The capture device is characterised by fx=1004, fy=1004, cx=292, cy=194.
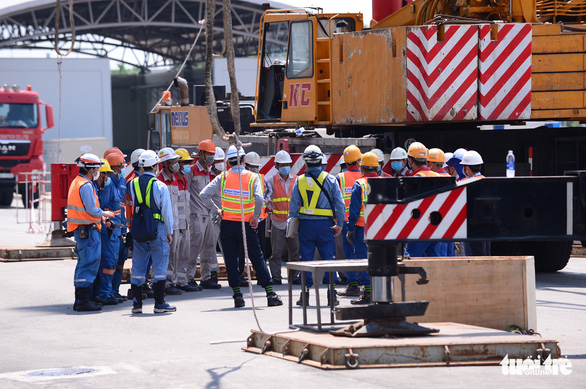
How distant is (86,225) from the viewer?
1212cm

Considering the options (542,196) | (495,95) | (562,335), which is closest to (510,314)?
(562,335)

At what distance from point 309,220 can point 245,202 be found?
82 cm

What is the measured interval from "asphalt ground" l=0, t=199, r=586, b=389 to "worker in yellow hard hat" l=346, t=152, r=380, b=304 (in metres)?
0.60

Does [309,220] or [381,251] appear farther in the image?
[309,220]

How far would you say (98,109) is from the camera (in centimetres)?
5391

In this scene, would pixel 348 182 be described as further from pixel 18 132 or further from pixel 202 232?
pixel 18 132

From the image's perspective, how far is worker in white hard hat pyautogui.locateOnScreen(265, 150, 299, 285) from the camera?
46.4 feet

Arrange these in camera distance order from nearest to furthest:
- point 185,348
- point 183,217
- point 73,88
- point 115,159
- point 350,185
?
point 185,348 < point 115,159 < point 350,185 < point 183,217 < point 73,88

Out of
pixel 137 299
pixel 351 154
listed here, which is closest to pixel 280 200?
pixel 351 154

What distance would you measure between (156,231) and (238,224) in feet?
3.52

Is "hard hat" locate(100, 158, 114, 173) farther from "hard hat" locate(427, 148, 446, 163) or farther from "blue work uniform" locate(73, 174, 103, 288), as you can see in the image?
"hard hat" locate(427, 148, 446, 163)

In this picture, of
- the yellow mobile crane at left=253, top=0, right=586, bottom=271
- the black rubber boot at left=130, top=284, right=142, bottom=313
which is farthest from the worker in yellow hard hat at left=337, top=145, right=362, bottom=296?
the black rubber boot at left=130, top=284, right=142, bottom=313

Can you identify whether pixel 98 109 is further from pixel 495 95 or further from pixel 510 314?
pixel 510 314

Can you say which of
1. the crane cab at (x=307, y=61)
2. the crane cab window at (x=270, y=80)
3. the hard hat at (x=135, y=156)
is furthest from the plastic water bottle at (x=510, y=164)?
the hard hat at (x=135, y=156)
